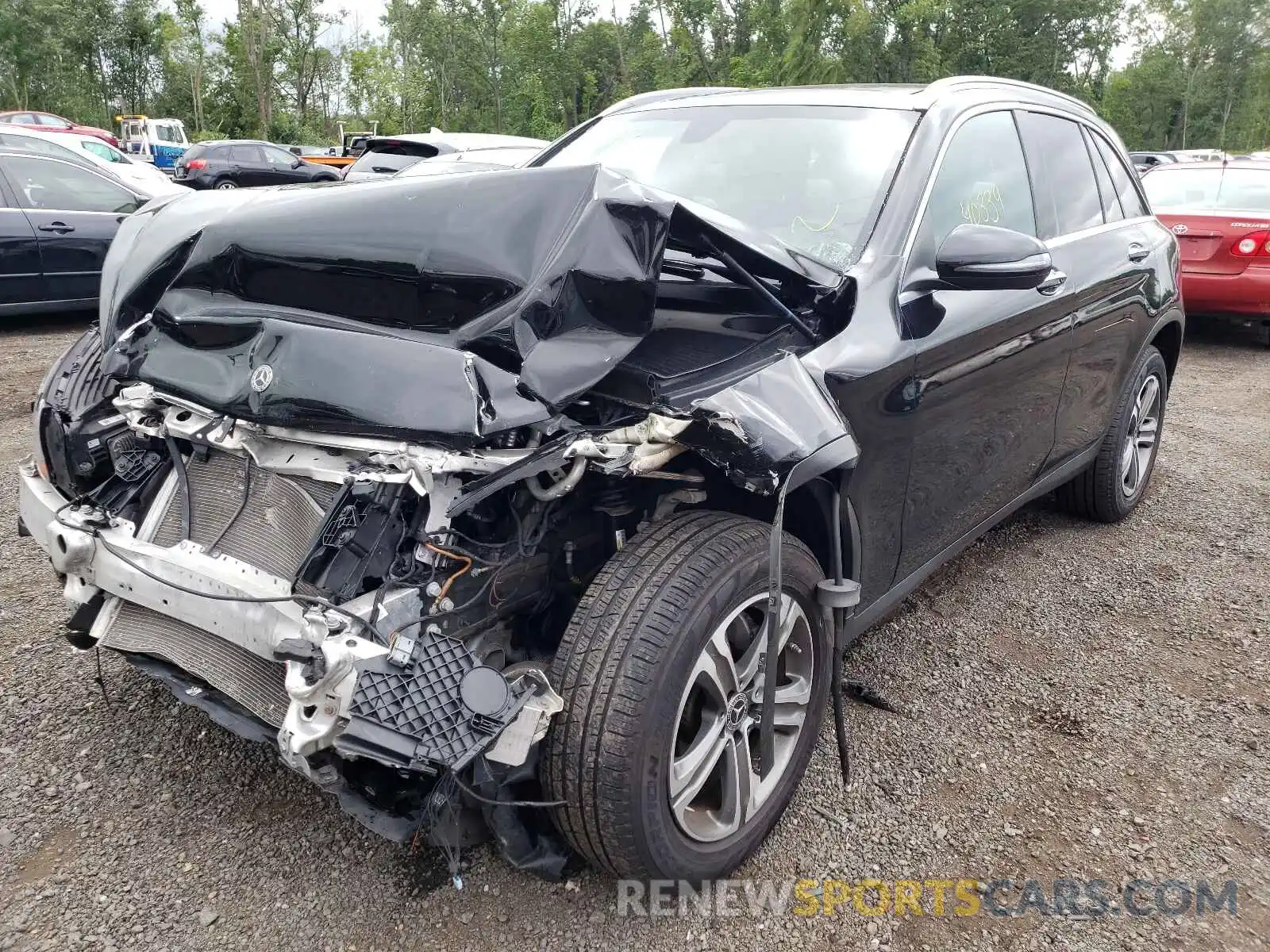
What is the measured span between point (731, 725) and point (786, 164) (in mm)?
1741

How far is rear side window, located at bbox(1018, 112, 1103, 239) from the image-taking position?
3432mm

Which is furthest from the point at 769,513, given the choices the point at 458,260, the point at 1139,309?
the point at 1139,309

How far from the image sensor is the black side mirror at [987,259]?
8.13ft

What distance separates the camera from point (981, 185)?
305cm

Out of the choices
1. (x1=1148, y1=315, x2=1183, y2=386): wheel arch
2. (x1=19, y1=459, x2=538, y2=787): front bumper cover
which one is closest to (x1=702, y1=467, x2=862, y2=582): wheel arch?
(x1=19, y1=459, x2=538, y2=787): front bumper cover

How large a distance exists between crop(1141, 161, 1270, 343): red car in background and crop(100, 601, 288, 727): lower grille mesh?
8.34 meters

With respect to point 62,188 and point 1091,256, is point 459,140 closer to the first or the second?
point 62,188

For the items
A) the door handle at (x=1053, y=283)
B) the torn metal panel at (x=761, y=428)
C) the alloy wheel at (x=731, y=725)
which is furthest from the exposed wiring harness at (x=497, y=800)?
the door handle at (x=1053, y=283)

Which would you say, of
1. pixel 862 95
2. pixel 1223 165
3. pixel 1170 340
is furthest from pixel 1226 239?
pixel 862 95

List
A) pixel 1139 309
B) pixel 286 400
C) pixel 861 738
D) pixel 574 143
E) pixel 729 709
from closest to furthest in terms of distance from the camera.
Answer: pixel 286 400 < pixel 729 709 < pixel 861 738 < pixel 574 143 < pixel 1139 309

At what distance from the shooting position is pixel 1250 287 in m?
7.87

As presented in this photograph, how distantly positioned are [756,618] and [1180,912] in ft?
3.92

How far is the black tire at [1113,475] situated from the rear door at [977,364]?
2.74ft

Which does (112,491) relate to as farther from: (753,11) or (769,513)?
(753,11)
